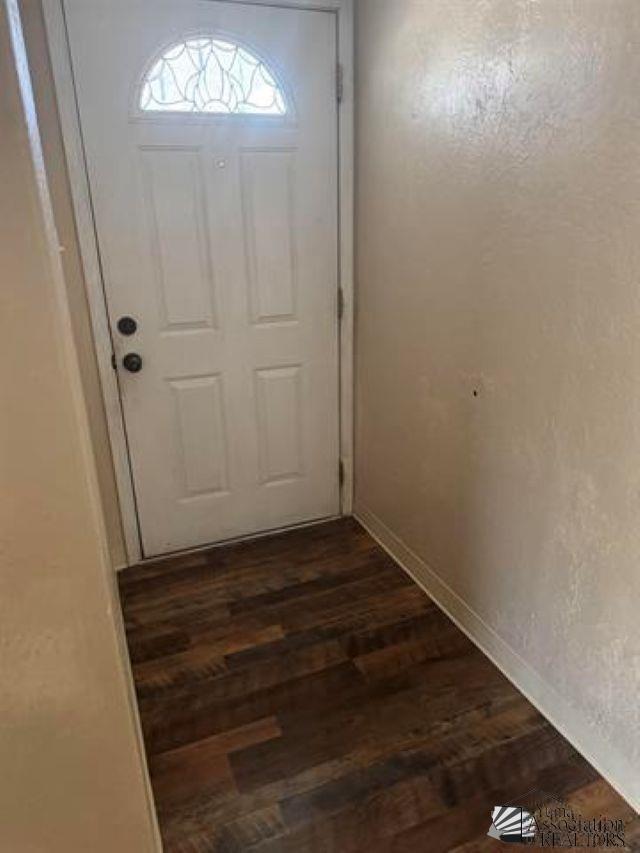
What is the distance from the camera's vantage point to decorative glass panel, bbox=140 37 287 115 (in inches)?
75.8

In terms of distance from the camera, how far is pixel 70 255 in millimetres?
1963

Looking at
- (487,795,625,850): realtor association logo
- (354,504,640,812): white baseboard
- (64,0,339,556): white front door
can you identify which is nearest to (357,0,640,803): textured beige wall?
(354,504,640,812): white baseboard

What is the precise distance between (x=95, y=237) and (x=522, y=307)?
4.85ft

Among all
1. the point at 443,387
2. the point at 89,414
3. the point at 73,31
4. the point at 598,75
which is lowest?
the point at 89,414

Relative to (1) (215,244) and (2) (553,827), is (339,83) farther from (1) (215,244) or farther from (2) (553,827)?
(2) (553,827)

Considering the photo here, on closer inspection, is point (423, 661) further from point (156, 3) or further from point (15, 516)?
point (156, 3)

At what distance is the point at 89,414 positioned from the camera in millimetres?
2150

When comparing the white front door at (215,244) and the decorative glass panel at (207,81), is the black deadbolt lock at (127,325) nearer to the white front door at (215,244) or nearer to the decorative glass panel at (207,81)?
the white front door at (215,244)

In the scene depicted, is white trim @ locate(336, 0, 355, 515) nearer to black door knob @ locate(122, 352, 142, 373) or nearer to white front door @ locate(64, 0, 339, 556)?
white front door @ locate(64, 0, 339, 556)

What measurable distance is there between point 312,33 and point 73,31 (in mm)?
834

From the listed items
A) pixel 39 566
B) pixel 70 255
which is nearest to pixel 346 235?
pixel 70 255

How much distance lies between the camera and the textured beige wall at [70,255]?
176cm

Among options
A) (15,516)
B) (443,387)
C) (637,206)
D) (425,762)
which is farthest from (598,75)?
(425,762)

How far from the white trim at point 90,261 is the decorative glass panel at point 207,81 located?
250 millimetres
